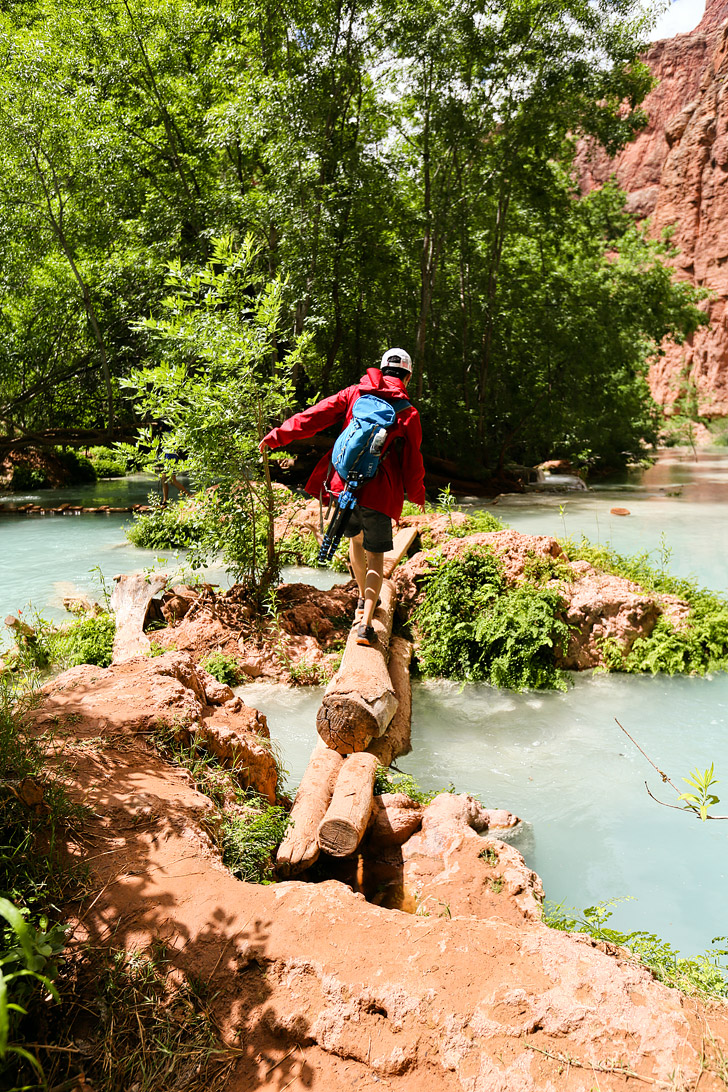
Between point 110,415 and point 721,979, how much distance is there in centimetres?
1729

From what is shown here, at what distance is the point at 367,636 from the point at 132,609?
280 centimetres

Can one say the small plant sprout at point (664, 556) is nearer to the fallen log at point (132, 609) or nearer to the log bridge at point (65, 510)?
the fallen log at point (132, 609)

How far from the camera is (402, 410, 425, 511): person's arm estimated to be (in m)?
5.30

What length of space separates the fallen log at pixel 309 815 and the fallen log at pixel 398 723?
609 mm

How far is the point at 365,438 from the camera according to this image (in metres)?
4.99

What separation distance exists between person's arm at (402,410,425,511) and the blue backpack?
22 centimetres

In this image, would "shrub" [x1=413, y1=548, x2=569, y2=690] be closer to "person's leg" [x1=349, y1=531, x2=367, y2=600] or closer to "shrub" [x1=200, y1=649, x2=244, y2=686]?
"person's leg" [x1=349, y1=531, x2=367, y2=600]

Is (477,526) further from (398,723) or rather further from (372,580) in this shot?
(398,723)

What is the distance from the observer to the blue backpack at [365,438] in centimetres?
500

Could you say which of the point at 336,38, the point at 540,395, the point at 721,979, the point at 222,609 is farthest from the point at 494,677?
the point at 336,38

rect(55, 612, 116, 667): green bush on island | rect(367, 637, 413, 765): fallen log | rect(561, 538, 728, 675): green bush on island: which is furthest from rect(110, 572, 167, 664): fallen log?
rect(561, 538, 728, 675): green bush on island

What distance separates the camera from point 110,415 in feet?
56.6

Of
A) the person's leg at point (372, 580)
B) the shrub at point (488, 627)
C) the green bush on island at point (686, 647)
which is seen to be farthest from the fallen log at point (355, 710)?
the green bush on island at point (686, 647)

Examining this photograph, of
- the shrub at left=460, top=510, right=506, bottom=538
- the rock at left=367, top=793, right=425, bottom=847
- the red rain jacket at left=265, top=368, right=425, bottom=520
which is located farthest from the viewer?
the shrub at left=460, top=510, right=506, bottom=538
